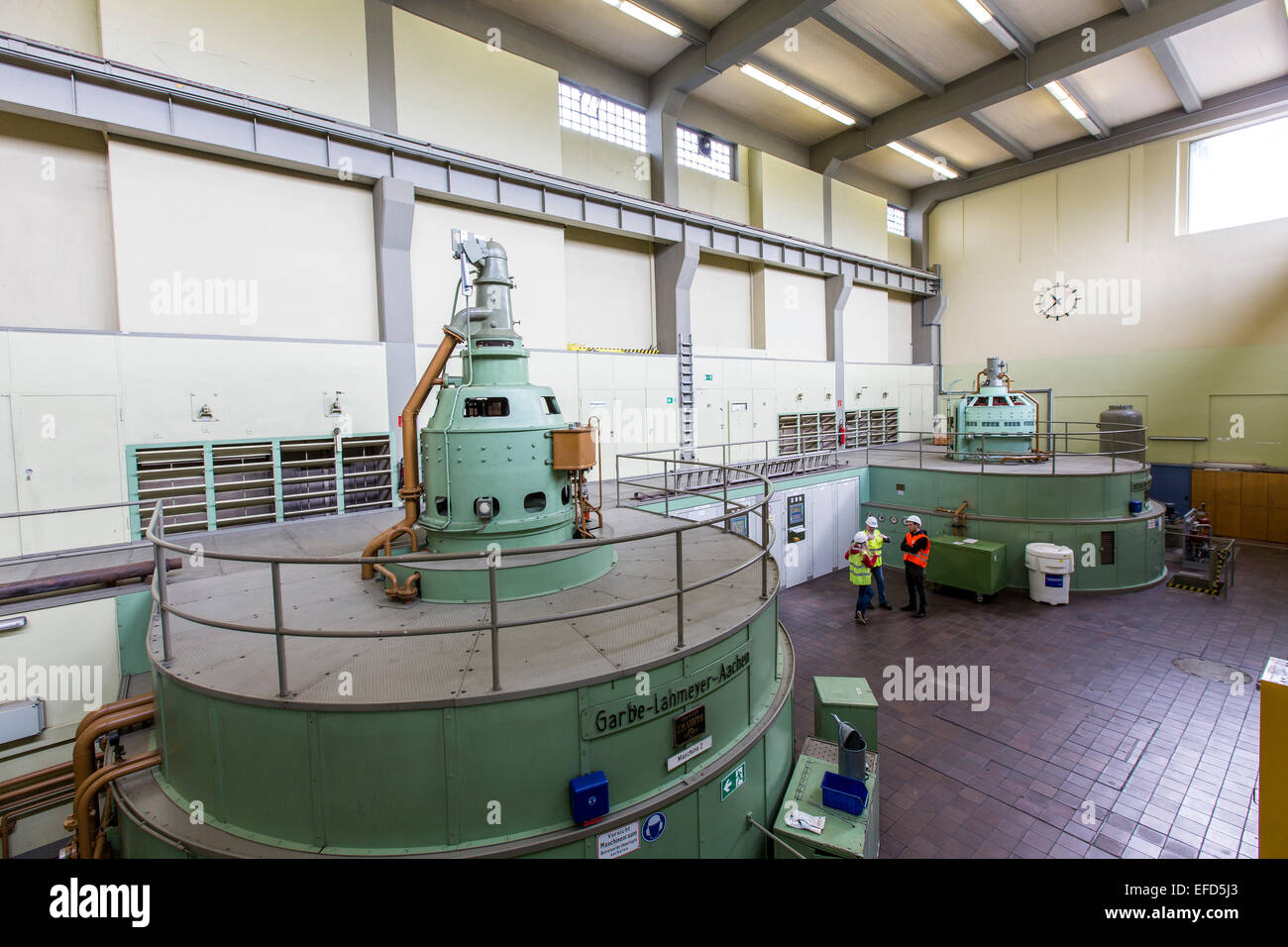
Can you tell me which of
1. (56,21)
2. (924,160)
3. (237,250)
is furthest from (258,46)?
(924,160)

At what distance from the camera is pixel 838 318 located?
1959 cm

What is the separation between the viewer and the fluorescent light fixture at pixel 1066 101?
15.5 metres

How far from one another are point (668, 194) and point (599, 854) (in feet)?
47.8

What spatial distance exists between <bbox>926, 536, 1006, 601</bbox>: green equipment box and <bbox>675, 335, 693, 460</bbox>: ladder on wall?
596 centimetres

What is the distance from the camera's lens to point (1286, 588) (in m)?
11.3

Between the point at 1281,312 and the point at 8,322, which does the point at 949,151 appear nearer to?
the point at 1281,312

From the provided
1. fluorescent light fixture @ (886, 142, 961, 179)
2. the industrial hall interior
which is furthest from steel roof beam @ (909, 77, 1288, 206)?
fluorescent light fixture @ (886, 142, 961, 179)

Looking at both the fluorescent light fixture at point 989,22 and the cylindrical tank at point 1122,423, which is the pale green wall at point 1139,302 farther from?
the fluorescent light fixture at point 989,22

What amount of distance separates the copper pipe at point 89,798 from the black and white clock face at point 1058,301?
24343 millimetres

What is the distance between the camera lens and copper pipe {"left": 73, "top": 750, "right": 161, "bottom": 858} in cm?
386
